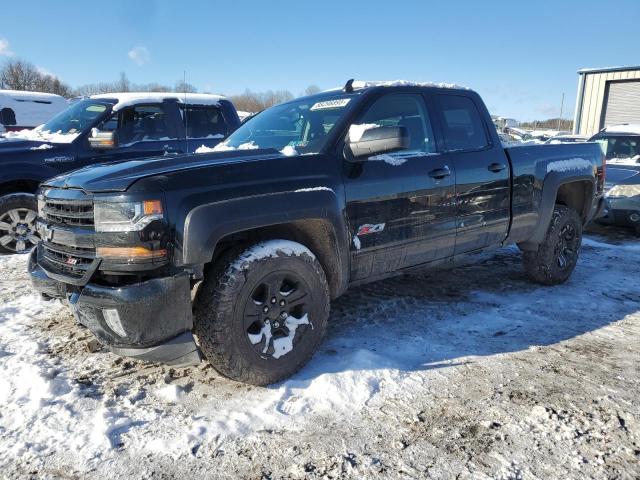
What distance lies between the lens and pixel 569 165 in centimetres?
505

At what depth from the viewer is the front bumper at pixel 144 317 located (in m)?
2.61

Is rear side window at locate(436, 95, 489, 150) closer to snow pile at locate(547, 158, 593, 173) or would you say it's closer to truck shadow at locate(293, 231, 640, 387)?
snow pile at locate(547, 158, 593, 173)

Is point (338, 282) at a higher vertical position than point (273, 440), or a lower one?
higher

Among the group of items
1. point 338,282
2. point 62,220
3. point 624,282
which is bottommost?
point 624,282

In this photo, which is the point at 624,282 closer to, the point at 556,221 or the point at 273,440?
the point at 556,221

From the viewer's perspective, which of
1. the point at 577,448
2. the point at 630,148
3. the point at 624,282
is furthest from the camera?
the point at 630,148

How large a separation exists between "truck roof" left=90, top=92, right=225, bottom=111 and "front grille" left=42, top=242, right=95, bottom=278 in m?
3.86

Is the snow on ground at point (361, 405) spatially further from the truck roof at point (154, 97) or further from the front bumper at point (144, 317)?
the truck roof at point (154, 97)

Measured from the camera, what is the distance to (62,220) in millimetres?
Result: 3006

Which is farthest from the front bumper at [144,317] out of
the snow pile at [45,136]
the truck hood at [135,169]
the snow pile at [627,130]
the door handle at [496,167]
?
the snow pile at [627,130]

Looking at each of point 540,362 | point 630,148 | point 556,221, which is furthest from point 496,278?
point 630,148

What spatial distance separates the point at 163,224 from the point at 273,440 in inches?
48.3

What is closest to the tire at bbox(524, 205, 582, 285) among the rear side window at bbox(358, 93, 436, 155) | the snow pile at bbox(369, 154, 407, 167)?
the rear side window at bbox(358, 93, 436, 155)

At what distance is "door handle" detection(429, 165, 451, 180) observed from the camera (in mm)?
3838
